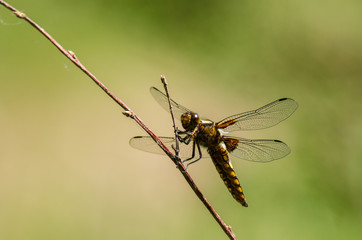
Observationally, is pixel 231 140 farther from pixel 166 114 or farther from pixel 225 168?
pixel 166 114

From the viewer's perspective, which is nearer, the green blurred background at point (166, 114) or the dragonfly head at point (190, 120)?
the dragonfly head at point (190, 120)

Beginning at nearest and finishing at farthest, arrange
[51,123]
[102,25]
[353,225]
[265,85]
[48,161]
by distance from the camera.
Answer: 1. [353,225]
2. [48,161]
3. [51,123]
4. [265,85]
5. [102,25]

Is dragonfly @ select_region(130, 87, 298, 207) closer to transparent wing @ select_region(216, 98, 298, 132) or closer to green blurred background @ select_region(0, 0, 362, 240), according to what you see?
transparent wing @ select_region(216, 98, 298, 132)

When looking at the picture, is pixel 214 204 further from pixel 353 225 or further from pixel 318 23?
pixel 318 23

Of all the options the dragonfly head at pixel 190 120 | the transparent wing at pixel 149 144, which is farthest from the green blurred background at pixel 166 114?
the dragonfly head at pixel 190 120

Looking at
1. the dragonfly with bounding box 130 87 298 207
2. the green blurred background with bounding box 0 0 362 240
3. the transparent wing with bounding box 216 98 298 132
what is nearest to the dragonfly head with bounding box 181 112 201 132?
the dragonfly with bounding box 130 87 298 207

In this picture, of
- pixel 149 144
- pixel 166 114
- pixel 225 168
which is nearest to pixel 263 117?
pixel 225 168

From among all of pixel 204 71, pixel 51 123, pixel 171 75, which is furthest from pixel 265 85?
pixel 51 123

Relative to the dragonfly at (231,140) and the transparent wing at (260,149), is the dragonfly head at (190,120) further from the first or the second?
the transparent wing at (260,149)
